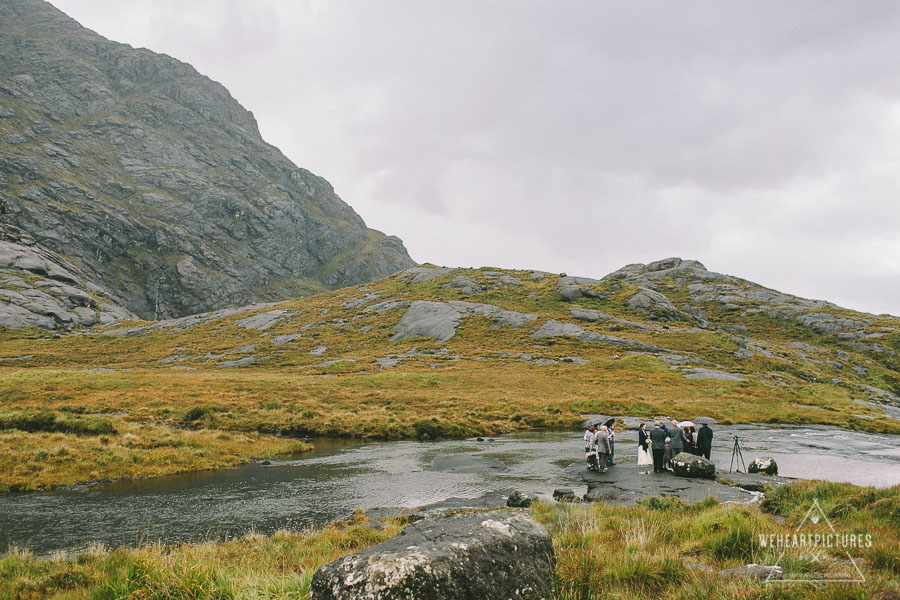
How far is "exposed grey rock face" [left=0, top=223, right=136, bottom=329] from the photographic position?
124312 mm

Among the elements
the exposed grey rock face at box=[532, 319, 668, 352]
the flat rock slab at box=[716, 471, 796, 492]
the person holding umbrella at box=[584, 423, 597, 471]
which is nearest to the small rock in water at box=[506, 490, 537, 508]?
the person holding umbrella at box=[584, 423, 597, 471]

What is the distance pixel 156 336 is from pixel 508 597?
13673cm

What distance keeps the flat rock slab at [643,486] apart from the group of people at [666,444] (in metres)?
0.64

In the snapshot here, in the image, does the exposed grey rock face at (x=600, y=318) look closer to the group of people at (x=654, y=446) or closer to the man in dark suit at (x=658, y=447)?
the group of people at (x=654, y=446)

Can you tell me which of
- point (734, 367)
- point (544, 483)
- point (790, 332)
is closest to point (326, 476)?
point (544, 483)

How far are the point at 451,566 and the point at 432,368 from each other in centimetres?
6917

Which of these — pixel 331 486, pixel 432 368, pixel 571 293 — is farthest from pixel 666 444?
pixel 571 293

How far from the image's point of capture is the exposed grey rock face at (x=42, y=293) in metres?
124

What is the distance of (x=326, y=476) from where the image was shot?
24469 mm

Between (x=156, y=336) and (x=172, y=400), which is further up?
(x=156, y=336)

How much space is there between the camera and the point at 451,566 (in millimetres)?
5551

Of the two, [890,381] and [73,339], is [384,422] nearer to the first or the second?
[890,381]

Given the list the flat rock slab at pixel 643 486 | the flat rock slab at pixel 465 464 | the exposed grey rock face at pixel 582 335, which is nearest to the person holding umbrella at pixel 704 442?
the flat rock slab at pixel 643 486

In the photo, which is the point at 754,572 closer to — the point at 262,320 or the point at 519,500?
the point at 519,500
